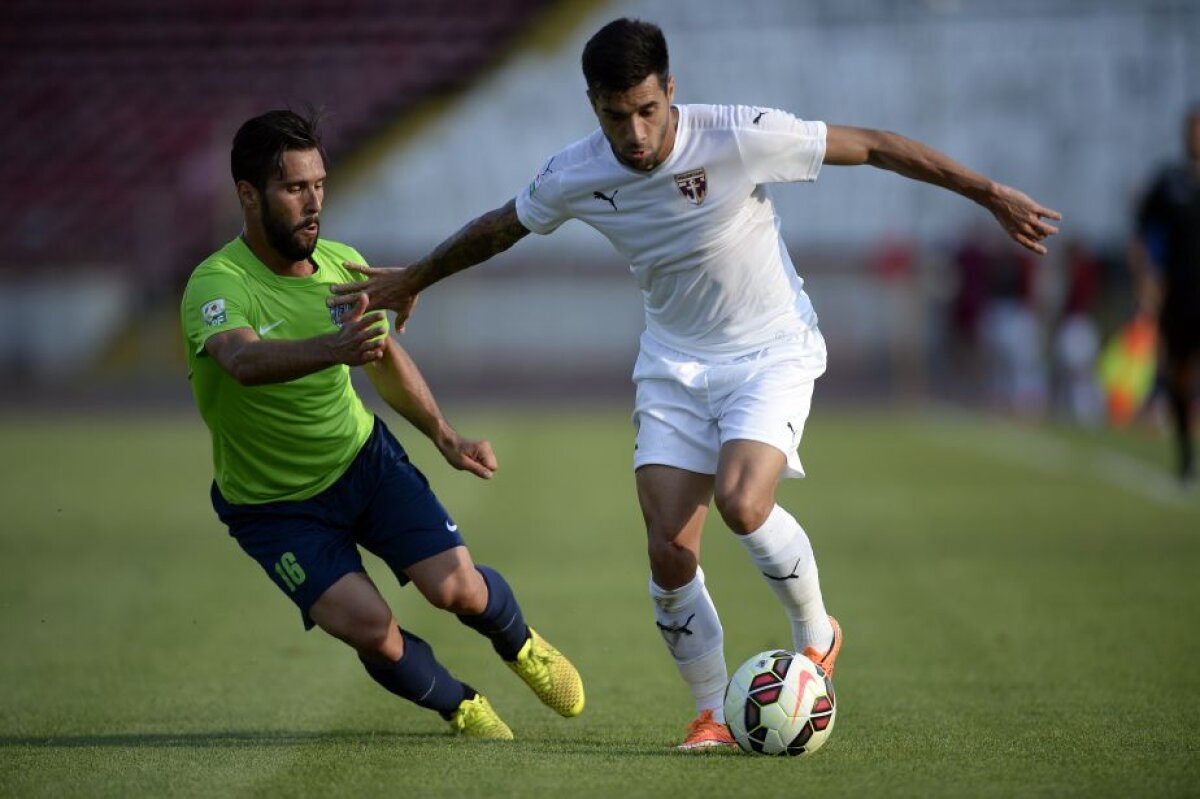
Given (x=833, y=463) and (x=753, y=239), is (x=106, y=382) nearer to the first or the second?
(x=833, y=463)

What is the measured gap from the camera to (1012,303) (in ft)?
75.9

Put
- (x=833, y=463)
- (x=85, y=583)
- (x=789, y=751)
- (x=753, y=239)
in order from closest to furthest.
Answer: (x=789, y=751) < (x=753, y=239) < (x=85, y=583) < (x=833, y=463)

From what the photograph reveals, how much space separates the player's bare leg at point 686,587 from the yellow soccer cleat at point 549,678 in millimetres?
419

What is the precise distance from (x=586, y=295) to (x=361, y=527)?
22.6 meters

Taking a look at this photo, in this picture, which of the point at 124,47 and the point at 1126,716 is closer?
the point at 1126,716

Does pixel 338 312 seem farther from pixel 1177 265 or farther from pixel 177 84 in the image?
pixel 177 84

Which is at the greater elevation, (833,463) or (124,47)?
(124,47)

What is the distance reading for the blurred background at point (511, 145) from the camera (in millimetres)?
27516

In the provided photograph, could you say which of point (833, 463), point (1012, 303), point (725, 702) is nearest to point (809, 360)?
point (725, 702)

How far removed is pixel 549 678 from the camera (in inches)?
238

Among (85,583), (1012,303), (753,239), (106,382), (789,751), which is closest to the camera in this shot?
(789,751)

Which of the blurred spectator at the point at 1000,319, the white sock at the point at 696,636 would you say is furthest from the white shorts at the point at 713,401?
the blurred spectator at the point at 1000,319

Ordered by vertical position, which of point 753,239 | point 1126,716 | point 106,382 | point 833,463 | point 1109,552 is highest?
point 753,239

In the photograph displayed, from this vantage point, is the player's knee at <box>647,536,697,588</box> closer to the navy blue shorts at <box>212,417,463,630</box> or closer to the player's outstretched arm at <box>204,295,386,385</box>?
the navy blue shorts at <box>212,417,463,630</box>
